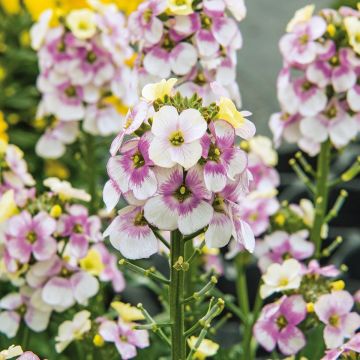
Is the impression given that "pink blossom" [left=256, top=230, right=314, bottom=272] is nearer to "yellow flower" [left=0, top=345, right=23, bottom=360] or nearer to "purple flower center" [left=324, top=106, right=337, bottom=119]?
"purple flower center" [left=324, top=106, right=337, bottom=119]

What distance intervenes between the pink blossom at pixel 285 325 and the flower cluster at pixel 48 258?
0.36 m

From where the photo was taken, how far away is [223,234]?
1328mm

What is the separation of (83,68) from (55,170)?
1.39m

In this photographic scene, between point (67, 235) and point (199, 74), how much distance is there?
0.43 m

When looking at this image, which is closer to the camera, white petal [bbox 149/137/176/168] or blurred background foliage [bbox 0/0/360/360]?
white petal [bbox 149/137/176/168]

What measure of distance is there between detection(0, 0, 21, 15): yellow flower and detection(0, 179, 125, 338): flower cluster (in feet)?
6.74

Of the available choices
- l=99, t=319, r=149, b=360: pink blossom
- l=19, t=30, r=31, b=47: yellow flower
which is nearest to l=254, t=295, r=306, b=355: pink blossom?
l=99, t=319, r=149, b=360: pink blossom

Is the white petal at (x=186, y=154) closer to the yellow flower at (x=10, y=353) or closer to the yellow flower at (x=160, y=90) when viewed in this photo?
the yellow flower at (x=160, y=90)

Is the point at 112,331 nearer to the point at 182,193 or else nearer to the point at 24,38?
the point at 182,193

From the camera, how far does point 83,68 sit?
7.34 ft

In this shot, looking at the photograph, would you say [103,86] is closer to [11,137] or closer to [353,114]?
[353,114]

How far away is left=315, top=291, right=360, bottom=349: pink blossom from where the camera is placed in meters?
1.64

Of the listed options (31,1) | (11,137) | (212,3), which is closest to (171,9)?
(212,3)

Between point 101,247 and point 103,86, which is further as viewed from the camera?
point 103,86
